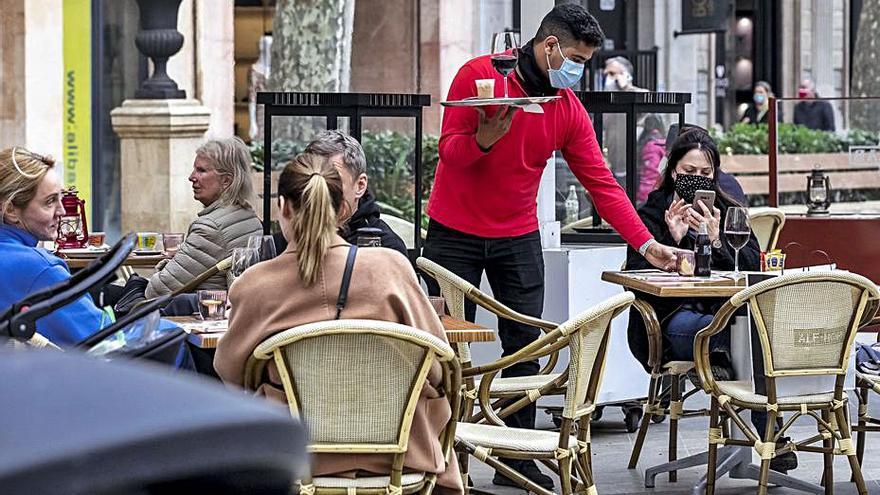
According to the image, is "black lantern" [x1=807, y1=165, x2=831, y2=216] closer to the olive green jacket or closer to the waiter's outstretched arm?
the waiter's outstretched arm

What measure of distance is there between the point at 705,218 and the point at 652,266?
14.7 inches

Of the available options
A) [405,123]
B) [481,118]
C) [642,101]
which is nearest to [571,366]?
[481,118]

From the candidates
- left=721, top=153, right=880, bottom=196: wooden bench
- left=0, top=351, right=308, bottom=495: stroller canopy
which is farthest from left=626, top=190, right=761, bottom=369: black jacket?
left=0, top=351, right=308, bottom=495: stroller canopy

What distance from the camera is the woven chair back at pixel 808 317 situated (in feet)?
17.9

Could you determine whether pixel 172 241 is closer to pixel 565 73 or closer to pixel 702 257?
pixel 565 73

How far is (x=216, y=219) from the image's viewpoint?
648 cm

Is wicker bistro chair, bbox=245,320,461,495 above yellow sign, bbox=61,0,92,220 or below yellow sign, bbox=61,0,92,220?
below

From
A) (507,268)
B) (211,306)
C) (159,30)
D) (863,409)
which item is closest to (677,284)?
(507,268)

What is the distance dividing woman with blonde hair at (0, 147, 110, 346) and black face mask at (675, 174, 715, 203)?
2.91 m

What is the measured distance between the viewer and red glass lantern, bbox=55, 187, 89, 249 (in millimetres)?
8180

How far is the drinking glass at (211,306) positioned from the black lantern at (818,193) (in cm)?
621

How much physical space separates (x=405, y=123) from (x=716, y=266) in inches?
70.5

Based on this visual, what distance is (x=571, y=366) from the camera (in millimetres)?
4848

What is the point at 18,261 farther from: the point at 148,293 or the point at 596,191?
the point at 596,191
